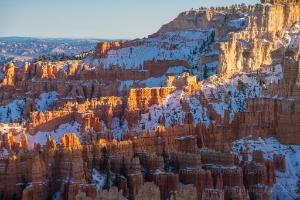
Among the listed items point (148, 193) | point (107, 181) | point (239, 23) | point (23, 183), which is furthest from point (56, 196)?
point (239, 23)

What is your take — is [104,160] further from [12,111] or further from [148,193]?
[12,111]

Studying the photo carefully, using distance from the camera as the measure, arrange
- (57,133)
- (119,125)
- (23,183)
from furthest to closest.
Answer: (119,125)
(57,133)
(23,183)

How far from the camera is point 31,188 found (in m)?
52.9

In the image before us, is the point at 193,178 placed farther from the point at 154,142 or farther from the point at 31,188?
the point at 31,188

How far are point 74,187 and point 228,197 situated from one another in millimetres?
13710

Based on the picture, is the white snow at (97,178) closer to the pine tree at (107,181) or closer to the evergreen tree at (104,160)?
the pine tree at (107,181)

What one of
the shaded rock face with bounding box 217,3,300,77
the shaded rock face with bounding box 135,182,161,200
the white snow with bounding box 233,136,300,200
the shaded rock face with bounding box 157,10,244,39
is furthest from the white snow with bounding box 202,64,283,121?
the shaded rock face with bounding box 135,182,161,200

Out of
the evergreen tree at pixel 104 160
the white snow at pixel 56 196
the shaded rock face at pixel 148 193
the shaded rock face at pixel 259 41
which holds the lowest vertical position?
the white snow at pixel 56 196

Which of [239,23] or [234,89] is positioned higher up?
[239,23]

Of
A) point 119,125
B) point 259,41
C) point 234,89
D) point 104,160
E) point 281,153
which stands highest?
point 259,41

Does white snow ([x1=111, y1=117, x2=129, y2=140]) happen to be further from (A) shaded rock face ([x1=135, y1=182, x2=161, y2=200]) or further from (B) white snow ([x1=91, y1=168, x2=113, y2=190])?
(A) shaded rock face ([x1=135, y1=182, x2=161, y2=200])

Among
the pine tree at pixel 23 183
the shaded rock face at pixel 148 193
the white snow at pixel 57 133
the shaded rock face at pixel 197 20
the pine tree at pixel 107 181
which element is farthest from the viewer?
the shaded rock face at pixel 197 20

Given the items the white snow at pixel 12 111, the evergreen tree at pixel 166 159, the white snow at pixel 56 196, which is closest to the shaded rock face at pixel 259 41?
the white snow at pixel 12 111

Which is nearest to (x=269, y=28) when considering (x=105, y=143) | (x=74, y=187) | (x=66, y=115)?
(x=66, y=115)
